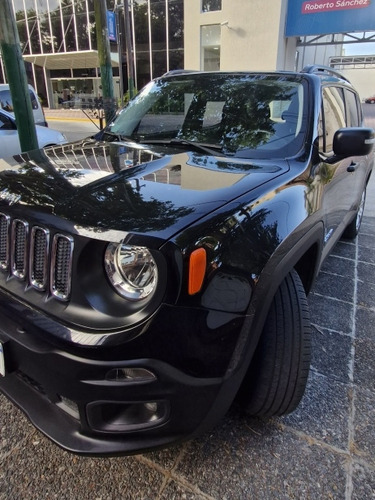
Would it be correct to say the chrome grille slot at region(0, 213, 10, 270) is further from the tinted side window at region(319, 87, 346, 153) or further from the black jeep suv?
the tinted side window at region(319, 87, 346, 153)

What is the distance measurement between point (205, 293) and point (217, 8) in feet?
71.2

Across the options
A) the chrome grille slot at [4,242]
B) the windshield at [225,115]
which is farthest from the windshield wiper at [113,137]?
the chrome grille slot at [4,242]

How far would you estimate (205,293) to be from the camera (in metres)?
1.34

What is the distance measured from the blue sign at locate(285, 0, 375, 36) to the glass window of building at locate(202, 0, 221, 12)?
13.3 ft

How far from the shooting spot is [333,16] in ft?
49.9

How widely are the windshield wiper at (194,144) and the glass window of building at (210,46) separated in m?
20.0

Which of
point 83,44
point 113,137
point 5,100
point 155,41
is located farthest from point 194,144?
point 83,44

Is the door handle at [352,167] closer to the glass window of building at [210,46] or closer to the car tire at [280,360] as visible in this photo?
the car tire at [280,360]

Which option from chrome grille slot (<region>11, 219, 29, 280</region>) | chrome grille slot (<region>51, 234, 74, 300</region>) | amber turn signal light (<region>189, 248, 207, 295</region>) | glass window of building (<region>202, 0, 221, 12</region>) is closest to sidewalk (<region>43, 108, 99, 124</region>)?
glass window of building (<region>202, 0, 221, 12</region>)

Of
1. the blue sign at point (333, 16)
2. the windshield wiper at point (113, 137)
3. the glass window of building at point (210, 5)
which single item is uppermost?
the glass window of building at point (210, 5)

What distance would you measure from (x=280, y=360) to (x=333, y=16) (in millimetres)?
17299

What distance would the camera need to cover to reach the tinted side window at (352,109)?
3.55 meters

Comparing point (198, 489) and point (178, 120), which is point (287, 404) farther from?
point (178, 120)

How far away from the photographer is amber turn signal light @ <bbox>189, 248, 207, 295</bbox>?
1303mm
